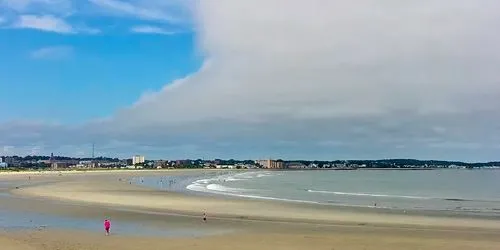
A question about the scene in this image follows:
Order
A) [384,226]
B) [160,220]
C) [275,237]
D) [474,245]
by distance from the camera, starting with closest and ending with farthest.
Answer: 1. [474,245]
2. [275,237]
3. [384,226]
4. [160,220]

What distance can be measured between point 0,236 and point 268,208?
2062 centimetres

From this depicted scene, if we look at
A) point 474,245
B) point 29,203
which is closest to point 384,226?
point 474,245

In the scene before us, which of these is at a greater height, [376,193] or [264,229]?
[376,193]

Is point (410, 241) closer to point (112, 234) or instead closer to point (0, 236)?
point (112, 234)

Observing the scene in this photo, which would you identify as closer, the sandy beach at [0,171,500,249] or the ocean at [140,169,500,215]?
the sandy beach at [0,171,500,249]

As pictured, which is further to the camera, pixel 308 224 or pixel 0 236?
pixel 308 224

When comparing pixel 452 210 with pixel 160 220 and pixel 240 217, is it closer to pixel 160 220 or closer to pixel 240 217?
pixel 240 217

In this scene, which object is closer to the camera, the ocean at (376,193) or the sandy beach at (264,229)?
the sandy beach at (264,229)

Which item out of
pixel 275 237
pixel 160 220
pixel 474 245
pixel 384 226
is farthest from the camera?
pixel 160 220

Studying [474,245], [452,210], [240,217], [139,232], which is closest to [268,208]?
[240,217]

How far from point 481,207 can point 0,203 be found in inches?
1432

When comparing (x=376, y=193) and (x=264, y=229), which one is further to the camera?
(x=376, y=193)

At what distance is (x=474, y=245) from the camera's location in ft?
73.7

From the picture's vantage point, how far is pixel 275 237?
2428cm
